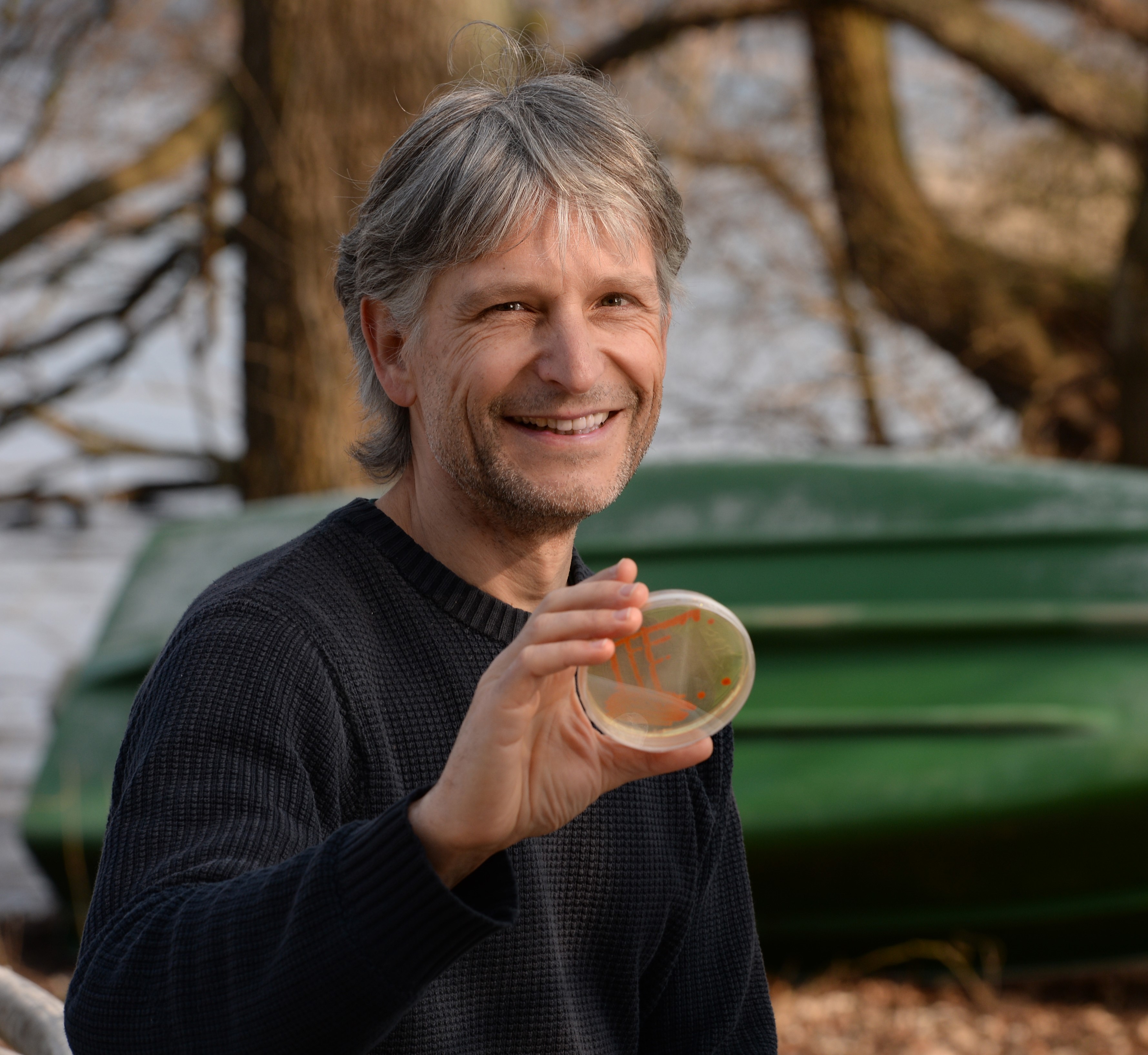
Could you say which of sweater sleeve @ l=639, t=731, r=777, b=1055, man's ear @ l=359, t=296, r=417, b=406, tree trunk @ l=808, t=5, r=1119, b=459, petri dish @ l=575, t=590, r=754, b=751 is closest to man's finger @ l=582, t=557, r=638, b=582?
petri dish @ l=575, t=590, r=754, b=751

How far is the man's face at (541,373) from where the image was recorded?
1310 mm

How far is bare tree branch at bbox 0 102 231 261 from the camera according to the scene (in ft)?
16.9

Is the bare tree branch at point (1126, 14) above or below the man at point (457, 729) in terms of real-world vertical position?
above

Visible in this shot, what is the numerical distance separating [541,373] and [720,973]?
29.9 inches

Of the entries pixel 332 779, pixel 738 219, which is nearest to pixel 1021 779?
pixel 332 779

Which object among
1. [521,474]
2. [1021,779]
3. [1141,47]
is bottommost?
[1021,779]

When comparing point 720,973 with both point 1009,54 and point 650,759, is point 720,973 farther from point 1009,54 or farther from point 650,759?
point 1009,54

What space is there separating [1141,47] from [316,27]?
3971 millimetres

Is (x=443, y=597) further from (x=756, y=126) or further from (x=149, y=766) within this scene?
(x=756, y=126)

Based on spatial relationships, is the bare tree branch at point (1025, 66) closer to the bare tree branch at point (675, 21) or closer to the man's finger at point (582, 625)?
the bare tree branch at point (675, 21)

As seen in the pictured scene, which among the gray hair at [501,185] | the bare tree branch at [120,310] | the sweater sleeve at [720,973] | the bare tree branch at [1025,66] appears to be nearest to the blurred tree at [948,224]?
the bare tree branch at [1025,66]

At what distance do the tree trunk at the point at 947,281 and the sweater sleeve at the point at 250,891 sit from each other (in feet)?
18.1

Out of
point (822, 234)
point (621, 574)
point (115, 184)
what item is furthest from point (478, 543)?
point (822, 234)

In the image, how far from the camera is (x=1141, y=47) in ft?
20.5
